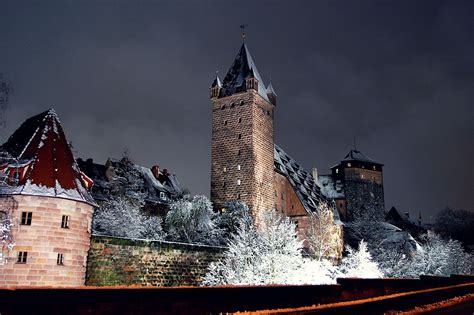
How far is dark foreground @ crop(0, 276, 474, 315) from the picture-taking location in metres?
7.56

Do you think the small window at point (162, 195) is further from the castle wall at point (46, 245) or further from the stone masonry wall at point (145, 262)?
the castle wall at point (46, 245)

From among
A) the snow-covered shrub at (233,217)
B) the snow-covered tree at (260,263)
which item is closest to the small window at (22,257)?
the snow-covered tree at (260,263)

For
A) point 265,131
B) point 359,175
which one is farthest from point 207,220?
point 359,175

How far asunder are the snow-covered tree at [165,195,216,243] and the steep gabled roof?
14.2 metres

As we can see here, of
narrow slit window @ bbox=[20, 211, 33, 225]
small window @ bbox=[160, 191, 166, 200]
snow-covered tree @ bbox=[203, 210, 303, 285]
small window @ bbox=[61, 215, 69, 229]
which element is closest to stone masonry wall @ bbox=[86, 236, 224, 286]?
snow-covered tree @ bbox=[203, 210, 303, 285]

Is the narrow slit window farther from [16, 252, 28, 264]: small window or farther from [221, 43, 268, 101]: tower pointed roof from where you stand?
[221, 43, 268, 101]: tower pointed roof

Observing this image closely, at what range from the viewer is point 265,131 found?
4662 centimetres

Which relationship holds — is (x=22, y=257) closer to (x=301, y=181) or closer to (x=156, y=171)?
(x=156, y=171)

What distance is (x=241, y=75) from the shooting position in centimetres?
4712

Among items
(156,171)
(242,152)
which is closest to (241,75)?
(242,152)

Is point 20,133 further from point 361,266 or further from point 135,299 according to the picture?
point 361,266

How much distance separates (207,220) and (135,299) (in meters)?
28.6

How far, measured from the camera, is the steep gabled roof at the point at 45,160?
19.4m

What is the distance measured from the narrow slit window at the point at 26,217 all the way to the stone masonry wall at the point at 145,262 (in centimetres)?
289
